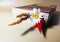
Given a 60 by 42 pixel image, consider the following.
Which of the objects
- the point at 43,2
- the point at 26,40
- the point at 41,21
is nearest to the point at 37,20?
the point at 41,21

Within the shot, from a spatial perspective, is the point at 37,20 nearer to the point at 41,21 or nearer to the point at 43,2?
the point at 41,21

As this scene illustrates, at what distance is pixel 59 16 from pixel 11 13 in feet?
1.12

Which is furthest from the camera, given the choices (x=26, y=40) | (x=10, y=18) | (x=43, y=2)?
(x=43, y=2)

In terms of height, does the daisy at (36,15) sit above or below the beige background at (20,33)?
above

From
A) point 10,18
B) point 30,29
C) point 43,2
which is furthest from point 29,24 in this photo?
point 43,2

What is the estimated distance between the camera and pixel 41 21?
0.89 meters

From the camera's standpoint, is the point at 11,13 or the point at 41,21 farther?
the point at 11,13

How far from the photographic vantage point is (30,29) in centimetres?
90

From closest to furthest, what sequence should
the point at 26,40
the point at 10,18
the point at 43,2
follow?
the point at 26,40 → the point at 10,18 → the point at 43,2

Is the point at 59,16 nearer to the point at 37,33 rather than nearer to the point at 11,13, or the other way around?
the point at 37,33

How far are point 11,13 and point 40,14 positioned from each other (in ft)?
0.79

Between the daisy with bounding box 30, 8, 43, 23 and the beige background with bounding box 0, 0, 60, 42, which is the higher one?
the daisy with bounding box 30, 8, 43, 23

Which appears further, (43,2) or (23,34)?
(43,2)

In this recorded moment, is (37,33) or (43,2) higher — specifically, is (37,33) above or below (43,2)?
below
